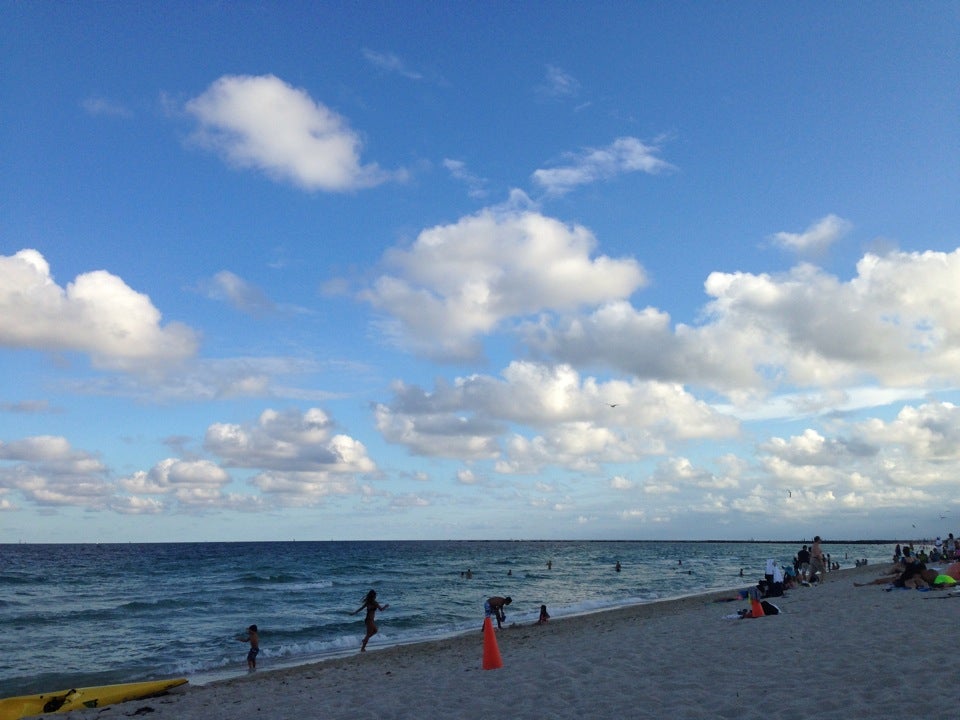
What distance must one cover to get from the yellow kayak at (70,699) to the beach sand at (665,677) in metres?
0.59

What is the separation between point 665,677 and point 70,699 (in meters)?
10.7

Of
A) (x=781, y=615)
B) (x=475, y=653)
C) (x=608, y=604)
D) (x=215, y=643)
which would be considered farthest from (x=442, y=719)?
(x=608, y=604)

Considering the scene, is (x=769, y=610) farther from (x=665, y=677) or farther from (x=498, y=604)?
(x=498, y=604)

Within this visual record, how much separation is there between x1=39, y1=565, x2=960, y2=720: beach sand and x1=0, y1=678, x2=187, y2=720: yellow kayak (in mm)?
589

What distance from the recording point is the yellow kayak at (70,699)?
11.7 metres

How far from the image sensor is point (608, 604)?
30828 mm

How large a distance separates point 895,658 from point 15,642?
25812mm

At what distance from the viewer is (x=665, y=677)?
9016 millimetres

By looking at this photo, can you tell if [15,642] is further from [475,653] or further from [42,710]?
[475,653]

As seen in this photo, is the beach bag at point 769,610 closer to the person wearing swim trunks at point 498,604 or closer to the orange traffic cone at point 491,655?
the orange traffic cone at point 491,655

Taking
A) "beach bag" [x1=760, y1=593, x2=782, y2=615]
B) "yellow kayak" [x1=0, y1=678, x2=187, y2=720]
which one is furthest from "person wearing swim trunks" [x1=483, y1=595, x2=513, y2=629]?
"yellow kayak" [x1=0, y1=678, x2=187, y2=720]

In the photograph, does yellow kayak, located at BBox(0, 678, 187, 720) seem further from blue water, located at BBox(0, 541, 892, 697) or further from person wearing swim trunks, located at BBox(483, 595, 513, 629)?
person wearing swim trunks, located at BBox(483, 595, 513, 629)

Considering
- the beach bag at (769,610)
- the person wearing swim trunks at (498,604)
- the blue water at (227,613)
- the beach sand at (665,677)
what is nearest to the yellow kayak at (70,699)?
the beach sand at (665,677)

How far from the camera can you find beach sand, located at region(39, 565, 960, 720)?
24.1 ft
